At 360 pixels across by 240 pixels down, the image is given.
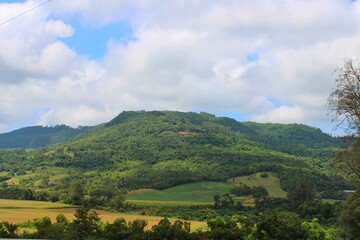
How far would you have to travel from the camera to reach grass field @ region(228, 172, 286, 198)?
118m

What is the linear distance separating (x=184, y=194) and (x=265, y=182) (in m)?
26.7

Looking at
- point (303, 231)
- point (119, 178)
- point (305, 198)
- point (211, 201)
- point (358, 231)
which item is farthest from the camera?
point (119, 178)

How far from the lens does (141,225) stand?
28281mm

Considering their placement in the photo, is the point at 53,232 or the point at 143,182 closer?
the point at 53,232

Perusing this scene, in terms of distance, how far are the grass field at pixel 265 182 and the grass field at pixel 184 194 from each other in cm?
634

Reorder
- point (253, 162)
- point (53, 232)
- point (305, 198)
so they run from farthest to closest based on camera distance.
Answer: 1. point (253, 162)
2. point (305, 198)
3. point (53, 232)

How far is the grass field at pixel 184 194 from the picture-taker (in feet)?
351

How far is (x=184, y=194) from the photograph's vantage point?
117 m

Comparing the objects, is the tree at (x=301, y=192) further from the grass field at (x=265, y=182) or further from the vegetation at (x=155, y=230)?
the vegetation at (x=155, y=230)

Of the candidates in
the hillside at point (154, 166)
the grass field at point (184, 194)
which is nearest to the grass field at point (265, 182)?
the hillside at point (154, 166)

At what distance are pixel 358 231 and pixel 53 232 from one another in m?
17.6

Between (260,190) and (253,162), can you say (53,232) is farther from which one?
(253,162)

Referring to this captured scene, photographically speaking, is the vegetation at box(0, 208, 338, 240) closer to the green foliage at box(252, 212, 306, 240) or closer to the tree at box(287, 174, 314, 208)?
the green foliage at box(252, 212, 306, 240)

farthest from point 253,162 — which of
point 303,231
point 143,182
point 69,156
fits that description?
point 303,231
